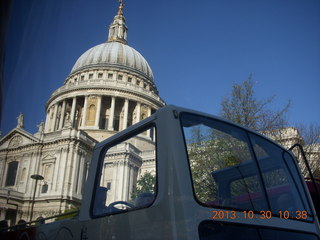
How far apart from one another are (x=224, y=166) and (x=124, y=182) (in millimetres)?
1281

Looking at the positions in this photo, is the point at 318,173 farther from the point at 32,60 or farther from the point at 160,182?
the point at 32,60

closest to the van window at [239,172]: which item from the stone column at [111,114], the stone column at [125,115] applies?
the stone column at [111,114]

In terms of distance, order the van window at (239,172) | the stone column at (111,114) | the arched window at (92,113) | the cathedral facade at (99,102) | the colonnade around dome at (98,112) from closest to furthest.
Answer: the van window at (239,172)
the cathedral facade at (99,102)
the stone column at (111,114)
the colonnade around dome at (98,112)
the arched window at (92,113)

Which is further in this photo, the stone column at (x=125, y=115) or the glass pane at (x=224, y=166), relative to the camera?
the stone column at (x=125, y=115)

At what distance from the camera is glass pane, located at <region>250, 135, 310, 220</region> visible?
12.0ft

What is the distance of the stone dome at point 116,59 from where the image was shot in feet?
204

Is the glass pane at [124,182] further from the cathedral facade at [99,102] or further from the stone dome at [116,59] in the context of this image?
the stone dome at [116,59]

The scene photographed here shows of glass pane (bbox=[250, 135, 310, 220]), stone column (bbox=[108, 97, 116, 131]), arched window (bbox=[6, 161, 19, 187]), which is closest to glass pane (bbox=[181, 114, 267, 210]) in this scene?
glass pane (bbox=[250, 135, 310, 220])

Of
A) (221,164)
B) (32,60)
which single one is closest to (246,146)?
(221,164)

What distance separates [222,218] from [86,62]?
63.0 m

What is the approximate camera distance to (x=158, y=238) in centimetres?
267
